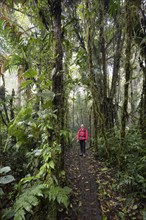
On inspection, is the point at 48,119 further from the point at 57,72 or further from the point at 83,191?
the point at 83,191

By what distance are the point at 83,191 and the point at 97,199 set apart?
1.40 feet

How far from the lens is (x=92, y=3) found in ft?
18.3

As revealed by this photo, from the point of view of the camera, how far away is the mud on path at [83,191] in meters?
3.26

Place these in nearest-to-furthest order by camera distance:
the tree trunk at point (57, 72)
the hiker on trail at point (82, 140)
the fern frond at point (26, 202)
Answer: the fern frond at point (26, 202), the tree trunk at point (57, 72), the hiker on trail at point (82, 140)

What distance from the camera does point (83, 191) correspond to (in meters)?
4.07

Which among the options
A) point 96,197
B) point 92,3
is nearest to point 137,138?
point 96,197

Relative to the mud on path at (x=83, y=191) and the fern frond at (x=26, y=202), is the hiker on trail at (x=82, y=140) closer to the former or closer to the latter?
the mud on path at (x=83, y=191)

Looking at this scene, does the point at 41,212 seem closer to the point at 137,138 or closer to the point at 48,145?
the point at 48,145

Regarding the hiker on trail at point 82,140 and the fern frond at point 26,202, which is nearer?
the fern frond at point 26,202

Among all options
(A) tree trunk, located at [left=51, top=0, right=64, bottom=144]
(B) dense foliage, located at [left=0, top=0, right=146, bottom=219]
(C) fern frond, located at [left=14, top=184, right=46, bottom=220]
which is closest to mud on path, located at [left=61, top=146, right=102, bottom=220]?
(B) dense foliage, located at [left=0, top=0, right=146, bottom=219]

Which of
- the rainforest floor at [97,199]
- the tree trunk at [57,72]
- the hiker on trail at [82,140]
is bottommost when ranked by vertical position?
the rainforest floor at [97,199]

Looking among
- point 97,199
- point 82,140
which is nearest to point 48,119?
point 97,199

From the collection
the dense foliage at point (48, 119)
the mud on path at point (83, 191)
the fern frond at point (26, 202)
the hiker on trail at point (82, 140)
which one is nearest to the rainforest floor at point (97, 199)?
the mud on path at point (83, 191)

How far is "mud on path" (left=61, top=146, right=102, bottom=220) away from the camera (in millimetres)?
3262
